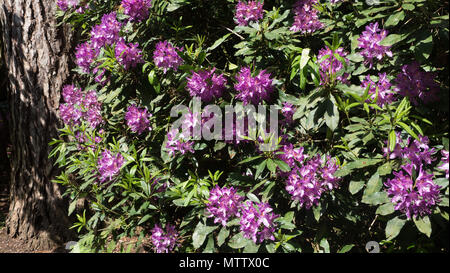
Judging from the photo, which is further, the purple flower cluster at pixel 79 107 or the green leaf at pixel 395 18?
the purple flower cluster at pixel 79 107

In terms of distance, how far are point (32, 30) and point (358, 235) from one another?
2879 mm

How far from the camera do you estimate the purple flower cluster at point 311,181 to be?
1.97 m

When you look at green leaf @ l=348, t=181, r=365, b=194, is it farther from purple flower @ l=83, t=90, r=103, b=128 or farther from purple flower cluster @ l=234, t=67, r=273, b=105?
purple flower @ l=83, t=90, r=103, b=128

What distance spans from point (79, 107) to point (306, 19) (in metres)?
1.69

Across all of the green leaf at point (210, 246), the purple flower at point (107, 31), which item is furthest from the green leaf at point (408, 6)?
the purple flower at point (107, 31)

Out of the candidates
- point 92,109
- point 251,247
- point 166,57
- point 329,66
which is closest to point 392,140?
point 329,66

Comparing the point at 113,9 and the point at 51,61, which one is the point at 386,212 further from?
→ the point at 51,61

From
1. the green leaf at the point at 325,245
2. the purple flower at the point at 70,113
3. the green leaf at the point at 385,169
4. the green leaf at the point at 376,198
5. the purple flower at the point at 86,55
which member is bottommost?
the green leaf at the point at 325,245

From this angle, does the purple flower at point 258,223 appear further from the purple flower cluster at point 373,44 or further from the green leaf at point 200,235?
the purple flower cluster at point 373,44

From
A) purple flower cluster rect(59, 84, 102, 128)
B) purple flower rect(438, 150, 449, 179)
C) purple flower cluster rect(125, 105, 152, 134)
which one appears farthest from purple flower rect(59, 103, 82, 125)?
purple flower rect(438, 150, 449, 179)

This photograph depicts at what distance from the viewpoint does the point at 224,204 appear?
6.82 ft

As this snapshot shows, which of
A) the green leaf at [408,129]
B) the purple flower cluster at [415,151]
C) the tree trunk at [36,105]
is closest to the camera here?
the green leaf at [408,129]

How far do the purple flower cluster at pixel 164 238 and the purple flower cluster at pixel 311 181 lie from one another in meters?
0.79
